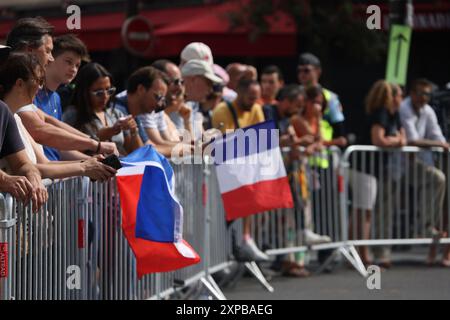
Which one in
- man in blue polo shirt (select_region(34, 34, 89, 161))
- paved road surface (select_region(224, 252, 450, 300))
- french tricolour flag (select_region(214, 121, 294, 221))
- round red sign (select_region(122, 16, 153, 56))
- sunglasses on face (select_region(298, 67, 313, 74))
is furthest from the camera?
round red sign (select_region(122, 16, 153, 56))

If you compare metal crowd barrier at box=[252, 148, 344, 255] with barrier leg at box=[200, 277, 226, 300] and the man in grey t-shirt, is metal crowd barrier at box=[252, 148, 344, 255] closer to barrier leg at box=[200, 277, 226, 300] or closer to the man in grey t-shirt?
barrier leg at box=[200, 277, 226, 300]

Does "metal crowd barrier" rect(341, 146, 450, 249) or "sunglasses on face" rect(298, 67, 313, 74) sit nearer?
"metal crowd barrier" rect(341, 146, 450, 249)

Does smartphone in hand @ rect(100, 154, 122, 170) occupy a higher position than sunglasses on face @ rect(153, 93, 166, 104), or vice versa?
sunglasses on face @ rect(153, 93, 166, 104)

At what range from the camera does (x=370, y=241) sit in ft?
40.8

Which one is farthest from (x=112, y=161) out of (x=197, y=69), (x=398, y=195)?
(x=398, y=195)

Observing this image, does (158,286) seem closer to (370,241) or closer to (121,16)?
(370,241)

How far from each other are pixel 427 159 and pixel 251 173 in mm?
3761

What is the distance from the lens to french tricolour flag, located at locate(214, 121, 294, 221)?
9.49 metres

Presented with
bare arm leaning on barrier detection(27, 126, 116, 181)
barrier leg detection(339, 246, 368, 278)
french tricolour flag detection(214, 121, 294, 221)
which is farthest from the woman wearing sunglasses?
barrier leg detection(339, 246, 368, 278)

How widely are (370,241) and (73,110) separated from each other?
504 cm

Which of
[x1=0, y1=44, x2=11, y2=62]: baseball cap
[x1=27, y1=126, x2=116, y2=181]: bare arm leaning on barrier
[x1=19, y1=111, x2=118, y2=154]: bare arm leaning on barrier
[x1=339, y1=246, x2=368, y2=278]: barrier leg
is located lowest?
[x1=339, y1=246, x2=368, y2=278]: barrier leg

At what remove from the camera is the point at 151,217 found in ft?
24.0

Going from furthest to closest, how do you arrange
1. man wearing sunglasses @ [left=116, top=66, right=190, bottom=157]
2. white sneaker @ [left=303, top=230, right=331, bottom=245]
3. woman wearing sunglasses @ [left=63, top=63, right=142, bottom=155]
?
white sneaker @ [left=303, top=230, right=331, bottom=245], man wearing sunglasses @ [left=116, top=66, right=190, bottom=157], woman wearing sunglasses @ [left=63, top=63, right=142, bottom=155]

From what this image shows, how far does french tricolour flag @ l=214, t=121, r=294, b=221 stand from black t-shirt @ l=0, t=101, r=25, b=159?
3364 millimetres
